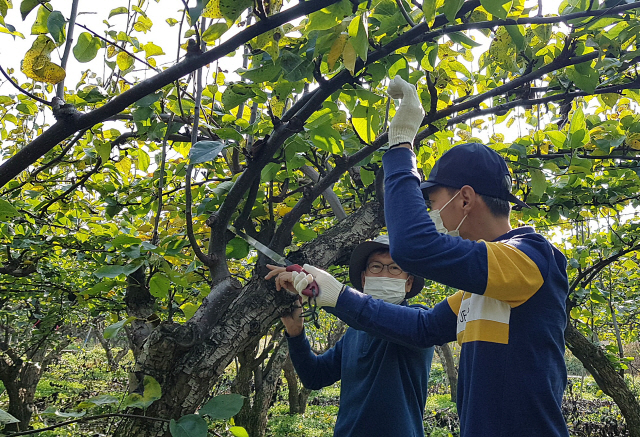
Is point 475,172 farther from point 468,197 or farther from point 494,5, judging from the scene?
point 494,5

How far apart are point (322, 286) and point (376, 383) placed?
23.9 inches

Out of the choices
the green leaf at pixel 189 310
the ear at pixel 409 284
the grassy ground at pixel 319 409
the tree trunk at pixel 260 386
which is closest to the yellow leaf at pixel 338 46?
the green leaf at pixel 189 310

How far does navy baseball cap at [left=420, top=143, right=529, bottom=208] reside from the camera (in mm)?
1324

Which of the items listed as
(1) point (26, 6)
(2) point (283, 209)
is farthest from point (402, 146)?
(1) point (26, 6)

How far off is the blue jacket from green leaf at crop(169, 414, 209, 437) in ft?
3.17

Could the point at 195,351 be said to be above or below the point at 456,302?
below

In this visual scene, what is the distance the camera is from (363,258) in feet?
7.01

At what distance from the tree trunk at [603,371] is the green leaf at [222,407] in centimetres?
383

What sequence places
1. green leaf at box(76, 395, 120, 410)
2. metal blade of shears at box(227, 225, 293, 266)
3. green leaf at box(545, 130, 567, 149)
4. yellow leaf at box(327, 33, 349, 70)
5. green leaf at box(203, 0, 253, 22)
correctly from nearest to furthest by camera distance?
green leaf at box(203, 0, 253, 22)
yellow leaf at box(327, 33, 349, 70)
green leaf at box(76, 395, 120, 410)
metal blade of shears at box(227, 225, 293, 266)
green leaf at box(545, 130, 567, 149)

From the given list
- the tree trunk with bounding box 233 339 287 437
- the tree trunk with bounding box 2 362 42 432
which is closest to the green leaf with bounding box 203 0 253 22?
the tree trunk with bounding box 233 339 287 437

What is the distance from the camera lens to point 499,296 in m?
1.09

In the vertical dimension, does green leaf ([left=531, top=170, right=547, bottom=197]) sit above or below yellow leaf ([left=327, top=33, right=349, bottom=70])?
above

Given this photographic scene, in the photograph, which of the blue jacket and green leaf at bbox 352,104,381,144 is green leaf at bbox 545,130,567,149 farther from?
the blue jacket

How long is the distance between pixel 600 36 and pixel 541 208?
5.52 ft
